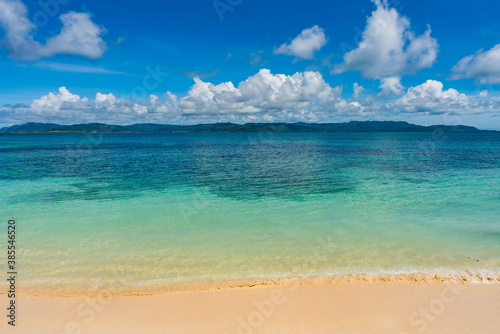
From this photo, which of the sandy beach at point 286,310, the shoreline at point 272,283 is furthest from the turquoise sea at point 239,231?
the sandy beach at point 286,310

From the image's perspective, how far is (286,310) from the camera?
824 cm

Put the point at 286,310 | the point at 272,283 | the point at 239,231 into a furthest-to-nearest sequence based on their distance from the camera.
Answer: the point at 239,231
the point at 272,283
the point at 286,310

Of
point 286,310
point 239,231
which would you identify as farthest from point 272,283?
point 239,231

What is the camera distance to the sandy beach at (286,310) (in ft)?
24.8

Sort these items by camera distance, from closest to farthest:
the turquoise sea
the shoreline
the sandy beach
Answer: the sandy beach < the shoreline < the turquoise sea

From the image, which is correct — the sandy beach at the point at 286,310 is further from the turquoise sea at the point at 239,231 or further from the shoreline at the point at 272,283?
the turquoise sea at the point at 239,231

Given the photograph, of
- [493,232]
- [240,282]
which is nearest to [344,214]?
[493,232]

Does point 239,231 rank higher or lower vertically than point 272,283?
lower

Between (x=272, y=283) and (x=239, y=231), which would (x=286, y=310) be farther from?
(x=239, y=231)

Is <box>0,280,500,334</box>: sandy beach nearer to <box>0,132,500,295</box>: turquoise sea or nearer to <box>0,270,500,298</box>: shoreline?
<box>0,270,500,298</box>: shoreline

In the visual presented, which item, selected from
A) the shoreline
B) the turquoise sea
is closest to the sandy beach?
the shoreline

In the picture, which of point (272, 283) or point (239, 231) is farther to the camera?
point (239, 231)

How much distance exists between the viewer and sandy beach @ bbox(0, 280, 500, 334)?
755 cm

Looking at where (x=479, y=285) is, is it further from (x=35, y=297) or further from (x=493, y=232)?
(x=35, y=297)
